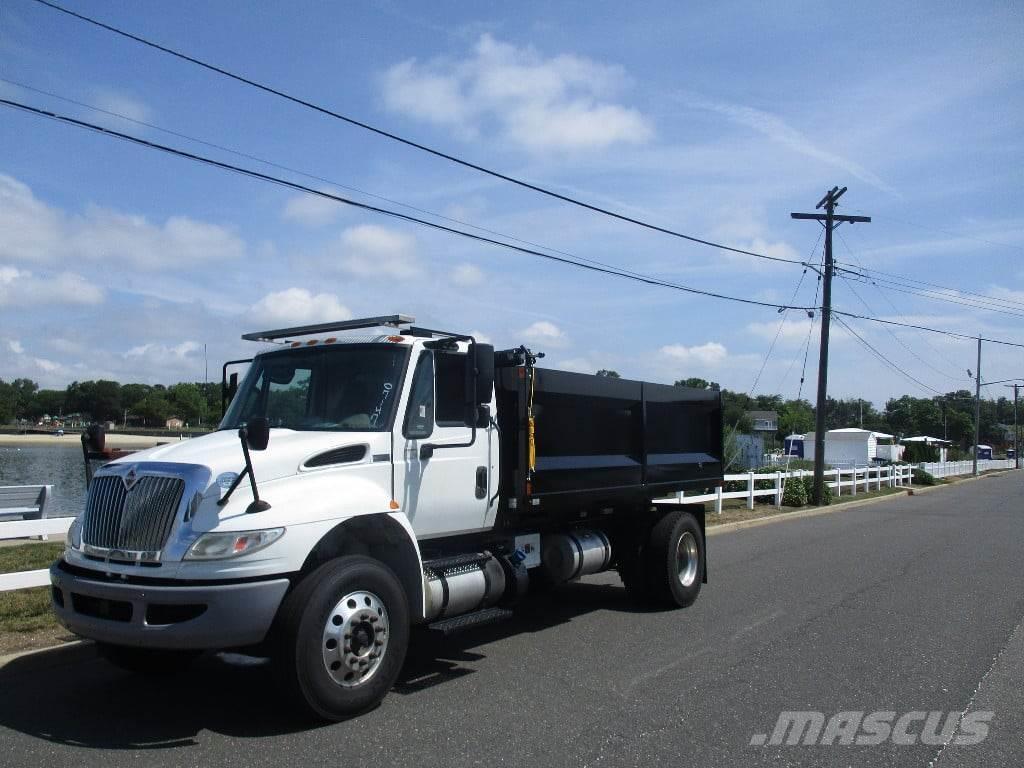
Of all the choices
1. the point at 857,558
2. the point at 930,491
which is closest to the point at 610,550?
the point at 857,558

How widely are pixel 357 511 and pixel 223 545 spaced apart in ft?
3.03

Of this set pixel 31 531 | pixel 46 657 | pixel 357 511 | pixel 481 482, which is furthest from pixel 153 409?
pixel 357 511

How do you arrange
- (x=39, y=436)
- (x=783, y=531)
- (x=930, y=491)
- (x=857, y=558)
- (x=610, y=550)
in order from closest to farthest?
(x=610, y=550), (x=857, y=558), (x=783, y=531), (x=39, y=436), (x=930, y=491)

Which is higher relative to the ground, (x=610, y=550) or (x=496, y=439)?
(x=496, y=439)

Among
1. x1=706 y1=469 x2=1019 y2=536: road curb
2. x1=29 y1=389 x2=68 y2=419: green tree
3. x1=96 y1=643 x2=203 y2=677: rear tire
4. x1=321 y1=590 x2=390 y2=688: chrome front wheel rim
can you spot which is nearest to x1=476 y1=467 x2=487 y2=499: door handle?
x1=321 y1=590 x2=390 y2=688: chrome front wheel rim

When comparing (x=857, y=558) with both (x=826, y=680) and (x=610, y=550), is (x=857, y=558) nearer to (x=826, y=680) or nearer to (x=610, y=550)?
(x=610, y=550)

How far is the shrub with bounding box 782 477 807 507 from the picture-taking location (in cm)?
2509

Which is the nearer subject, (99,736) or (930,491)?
(99,736)

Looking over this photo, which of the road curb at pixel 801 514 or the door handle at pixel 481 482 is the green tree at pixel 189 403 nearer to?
the door handle at pixel 481 482

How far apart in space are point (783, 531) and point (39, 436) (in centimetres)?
2557

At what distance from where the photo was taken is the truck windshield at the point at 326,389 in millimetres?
6484

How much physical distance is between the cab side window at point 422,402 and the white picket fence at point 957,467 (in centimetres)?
→ 4150

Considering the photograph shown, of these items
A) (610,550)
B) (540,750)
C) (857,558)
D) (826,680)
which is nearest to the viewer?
(540,750)

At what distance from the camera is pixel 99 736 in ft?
17.3
